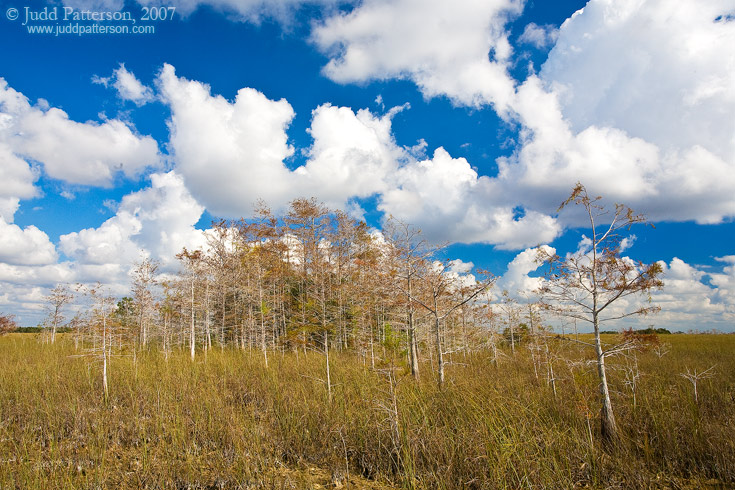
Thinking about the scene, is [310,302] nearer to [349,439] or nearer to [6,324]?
[349,439]

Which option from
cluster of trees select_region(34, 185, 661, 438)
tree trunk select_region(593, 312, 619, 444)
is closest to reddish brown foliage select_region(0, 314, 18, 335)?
cluster of trees select_region(34, 185, 661, 438)

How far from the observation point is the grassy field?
6520 millimetres

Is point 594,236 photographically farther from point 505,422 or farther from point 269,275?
point 269,275

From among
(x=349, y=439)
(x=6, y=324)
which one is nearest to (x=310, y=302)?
(x=349, y=439)

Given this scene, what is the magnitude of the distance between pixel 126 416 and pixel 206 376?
472 cm

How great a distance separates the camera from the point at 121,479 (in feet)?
21.9

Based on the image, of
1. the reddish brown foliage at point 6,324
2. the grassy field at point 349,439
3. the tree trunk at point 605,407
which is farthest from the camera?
the reddish brown foliage at point 6,324

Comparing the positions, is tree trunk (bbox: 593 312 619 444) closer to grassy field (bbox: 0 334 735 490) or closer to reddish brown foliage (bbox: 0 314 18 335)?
grassy field (bbox: 0 334 735 490)

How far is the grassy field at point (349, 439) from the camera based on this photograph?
6.52 m

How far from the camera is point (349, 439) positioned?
8.30 meters

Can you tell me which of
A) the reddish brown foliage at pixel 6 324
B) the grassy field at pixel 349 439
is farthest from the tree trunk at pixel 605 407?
the reddish brown foliage at pixel 6 324

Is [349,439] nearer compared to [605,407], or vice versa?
[605,407]

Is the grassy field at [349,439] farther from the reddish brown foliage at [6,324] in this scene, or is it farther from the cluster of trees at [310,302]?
the reddish brown foliage at [6,324]

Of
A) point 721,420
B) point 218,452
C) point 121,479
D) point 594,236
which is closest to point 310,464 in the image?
point 218,452
